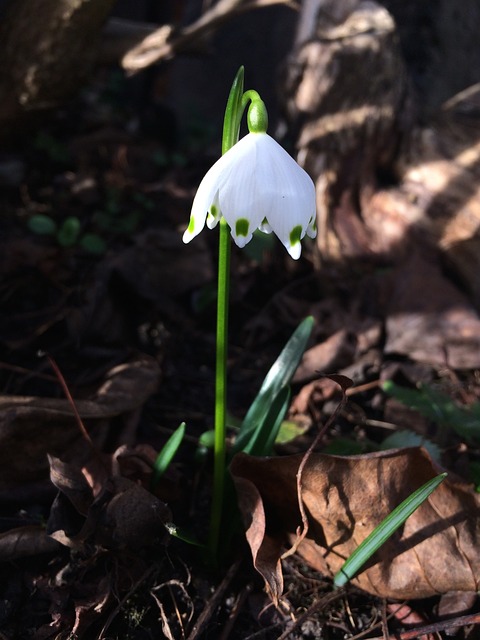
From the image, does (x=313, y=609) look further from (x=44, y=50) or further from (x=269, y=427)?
(x=44, y=50)

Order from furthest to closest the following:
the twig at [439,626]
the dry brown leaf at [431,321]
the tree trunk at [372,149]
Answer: the tree trunk at [372,149]
the dry brown leaf at [431,321]
the twig at [439,626]

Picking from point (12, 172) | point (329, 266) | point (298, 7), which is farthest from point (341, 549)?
point (298, 7)

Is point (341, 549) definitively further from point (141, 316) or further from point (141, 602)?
point (141, 316)

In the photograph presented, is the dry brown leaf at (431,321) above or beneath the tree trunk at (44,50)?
beneath

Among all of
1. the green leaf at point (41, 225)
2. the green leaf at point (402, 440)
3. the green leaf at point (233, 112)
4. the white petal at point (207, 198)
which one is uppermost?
the green leaf at point (233, 112)

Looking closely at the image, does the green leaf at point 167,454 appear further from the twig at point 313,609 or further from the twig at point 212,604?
the twig at point 313,609

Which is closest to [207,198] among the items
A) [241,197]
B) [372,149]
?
[241,197]

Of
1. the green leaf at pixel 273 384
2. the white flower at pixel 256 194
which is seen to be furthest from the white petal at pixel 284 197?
the green leaf at pixel 273 384
